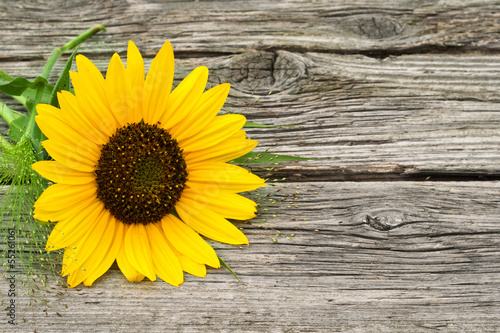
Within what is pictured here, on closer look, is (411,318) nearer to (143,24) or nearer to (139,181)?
(139,181)

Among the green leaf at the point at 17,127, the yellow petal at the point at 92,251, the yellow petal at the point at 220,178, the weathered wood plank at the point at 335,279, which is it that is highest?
the green leaf at the point at 17,127

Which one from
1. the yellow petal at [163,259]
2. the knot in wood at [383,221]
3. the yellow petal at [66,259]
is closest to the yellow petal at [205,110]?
the yellow petal at [163,259]

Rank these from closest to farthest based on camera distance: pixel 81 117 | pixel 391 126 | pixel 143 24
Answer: pixel 81 117, pixel 391 126, pixel 143 24

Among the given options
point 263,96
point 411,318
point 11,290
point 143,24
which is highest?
point 143,24

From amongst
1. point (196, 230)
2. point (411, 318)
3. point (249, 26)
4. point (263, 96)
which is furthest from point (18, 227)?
point (249, 26)

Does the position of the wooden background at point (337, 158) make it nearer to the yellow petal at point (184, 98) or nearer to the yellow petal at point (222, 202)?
the yellow petal at point (222, 202)
